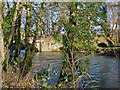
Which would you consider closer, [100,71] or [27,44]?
[27,44]

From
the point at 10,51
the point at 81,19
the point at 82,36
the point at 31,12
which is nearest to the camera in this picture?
the point at 82,36

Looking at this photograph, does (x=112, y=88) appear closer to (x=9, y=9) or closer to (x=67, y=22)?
(x=67, y=22)

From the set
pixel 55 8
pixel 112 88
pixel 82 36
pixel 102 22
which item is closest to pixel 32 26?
pixel 55 8

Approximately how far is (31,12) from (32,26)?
54 centimetres

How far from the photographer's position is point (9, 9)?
21.3 feet

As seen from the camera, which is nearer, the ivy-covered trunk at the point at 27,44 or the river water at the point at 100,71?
the ivy-covered trunk at the point at 27,44

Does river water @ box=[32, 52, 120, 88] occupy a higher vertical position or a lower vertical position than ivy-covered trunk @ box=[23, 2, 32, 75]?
lower

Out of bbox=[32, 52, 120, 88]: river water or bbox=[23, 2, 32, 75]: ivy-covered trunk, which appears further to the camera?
bbox=[32, 52, 120, 88]: river water

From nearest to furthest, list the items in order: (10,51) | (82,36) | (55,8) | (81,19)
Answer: (82,36) → (81,19) → (55,8) → (10,51)

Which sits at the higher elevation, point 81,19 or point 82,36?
point 81,19

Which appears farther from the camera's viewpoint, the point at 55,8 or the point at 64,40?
the point at 55,8

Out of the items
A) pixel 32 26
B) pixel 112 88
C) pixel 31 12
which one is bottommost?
pixel 112 88

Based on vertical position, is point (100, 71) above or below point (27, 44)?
below

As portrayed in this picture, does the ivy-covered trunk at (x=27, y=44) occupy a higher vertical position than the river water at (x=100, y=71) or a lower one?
higher
